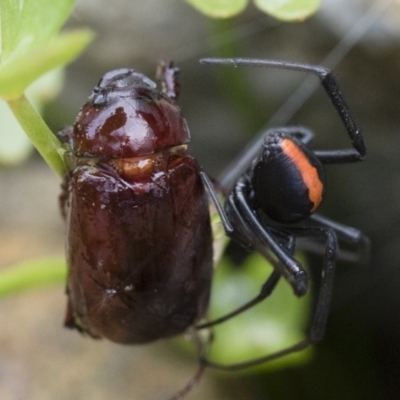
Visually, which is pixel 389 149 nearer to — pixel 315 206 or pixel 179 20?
pixel 179 20

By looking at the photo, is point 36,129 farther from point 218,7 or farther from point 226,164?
point 226,164

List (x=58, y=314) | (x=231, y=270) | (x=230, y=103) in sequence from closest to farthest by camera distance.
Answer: (x=231, y=270), (x=58, y=314), (x=230, y=103)

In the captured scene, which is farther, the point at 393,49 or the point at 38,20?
the point at 393,49

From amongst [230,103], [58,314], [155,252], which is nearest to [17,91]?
[155,252]

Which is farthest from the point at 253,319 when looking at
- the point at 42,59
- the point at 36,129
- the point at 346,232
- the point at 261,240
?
the point at 42,59

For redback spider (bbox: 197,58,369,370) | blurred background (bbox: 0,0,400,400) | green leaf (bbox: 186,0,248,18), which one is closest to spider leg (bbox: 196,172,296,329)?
redback spider (bbox: 197,58,369,370)

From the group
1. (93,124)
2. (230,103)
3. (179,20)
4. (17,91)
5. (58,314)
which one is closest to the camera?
(17,91)
